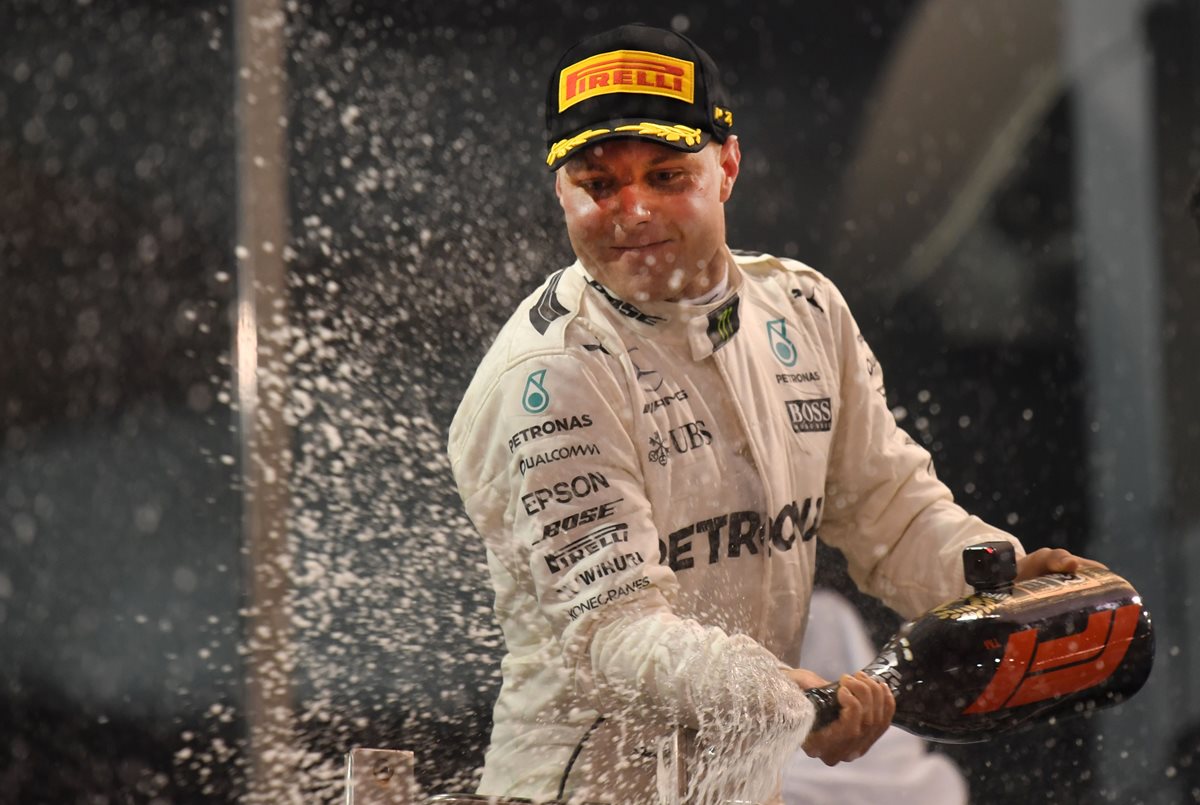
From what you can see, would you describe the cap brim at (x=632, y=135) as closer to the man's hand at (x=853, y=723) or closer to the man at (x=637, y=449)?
the man at (x=637, y=449)

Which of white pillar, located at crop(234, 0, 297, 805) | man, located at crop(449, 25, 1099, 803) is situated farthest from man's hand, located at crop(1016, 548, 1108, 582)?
white pillar, located at crop(234, 0, 297, 805)

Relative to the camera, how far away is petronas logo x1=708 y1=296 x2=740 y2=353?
147cm

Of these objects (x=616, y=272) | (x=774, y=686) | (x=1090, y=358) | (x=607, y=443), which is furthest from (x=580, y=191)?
(x=1090, y=358)

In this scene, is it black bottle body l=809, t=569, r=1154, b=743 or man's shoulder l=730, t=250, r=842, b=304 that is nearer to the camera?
black bottle body l=809, t=569, r=1154, b=743

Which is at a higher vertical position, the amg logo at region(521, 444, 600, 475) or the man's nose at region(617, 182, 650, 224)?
the man's nose at region(617, 182, 650, 224)

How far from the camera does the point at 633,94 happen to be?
142 cm

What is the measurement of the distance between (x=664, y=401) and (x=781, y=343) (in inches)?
6.5

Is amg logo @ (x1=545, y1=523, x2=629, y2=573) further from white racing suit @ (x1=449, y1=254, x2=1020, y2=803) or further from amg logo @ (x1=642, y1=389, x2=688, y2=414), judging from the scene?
amg logo @ (x1=642, y1=389, x2=688, y2=414)

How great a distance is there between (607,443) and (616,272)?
16 cm

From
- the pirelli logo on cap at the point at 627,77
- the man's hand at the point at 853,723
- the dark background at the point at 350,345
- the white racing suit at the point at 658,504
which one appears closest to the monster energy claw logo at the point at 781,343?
the white racing suit at the point at 658,504

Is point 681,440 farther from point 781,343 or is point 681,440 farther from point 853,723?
point 853,723

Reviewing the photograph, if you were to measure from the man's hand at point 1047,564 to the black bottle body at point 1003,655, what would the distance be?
0.02 meters

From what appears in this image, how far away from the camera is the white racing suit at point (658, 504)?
1.33 metres

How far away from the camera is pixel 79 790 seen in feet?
6.31
